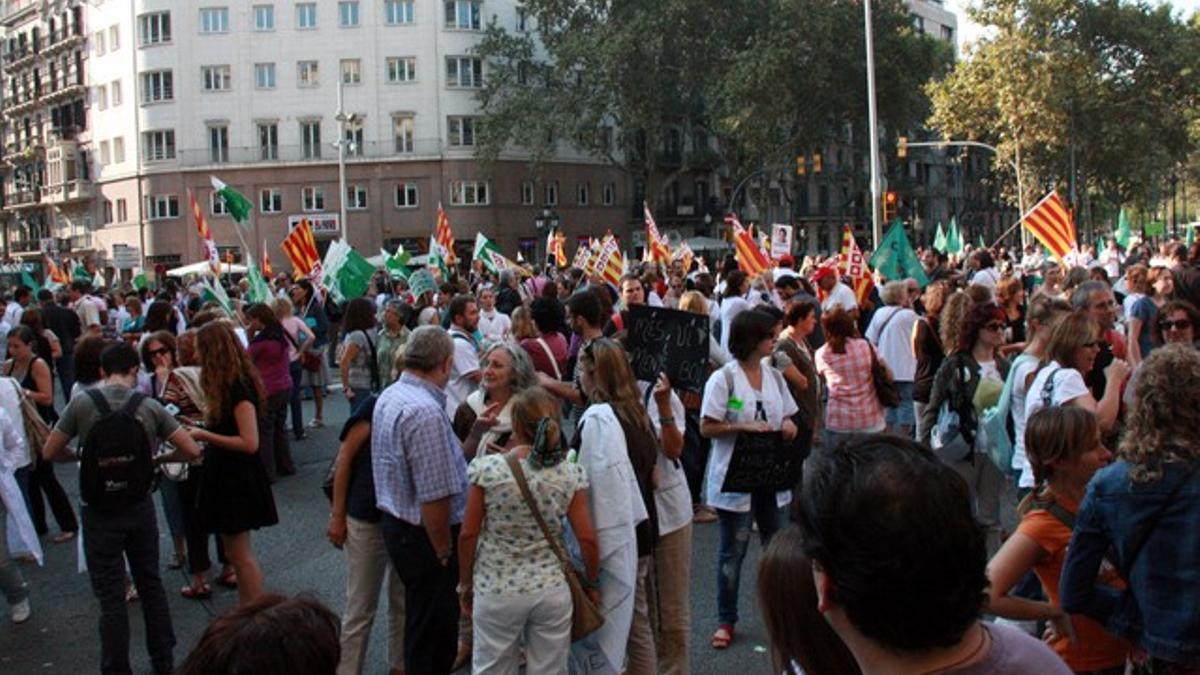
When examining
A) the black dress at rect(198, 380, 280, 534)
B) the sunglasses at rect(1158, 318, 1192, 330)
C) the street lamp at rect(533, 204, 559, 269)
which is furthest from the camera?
the street lamp at rect(533, 204, 559, 269)

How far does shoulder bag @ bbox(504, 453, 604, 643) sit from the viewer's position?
15.0ft

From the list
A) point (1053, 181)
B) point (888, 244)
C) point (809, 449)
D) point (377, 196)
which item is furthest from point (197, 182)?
point (809, 449)

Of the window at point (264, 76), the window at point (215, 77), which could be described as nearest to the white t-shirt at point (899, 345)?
the window at point (264, 76)

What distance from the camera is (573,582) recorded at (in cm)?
466

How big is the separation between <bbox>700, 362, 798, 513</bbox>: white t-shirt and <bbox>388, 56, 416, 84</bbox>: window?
4896 centimetres

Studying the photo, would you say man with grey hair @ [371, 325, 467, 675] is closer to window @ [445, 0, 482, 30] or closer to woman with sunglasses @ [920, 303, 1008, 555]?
woman with sunglasses @ [920, 303, 1008, 555]

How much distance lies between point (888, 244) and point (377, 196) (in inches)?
1574

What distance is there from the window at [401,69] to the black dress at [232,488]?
159ft

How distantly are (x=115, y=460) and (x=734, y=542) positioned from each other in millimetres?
3118

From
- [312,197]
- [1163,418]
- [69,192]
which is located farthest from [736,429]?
[69,192]

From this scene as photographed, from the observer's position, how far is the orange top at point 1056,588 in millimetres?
3721

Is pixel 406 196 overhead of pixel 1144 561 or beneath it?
overhead

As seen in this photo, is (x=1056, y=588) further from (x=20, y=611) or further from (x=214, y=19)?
(x=214, y=19)

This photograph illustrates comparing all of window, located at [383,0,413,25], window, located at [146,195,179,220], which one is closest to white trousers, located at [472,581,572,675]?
window, located at [383,0,413,25]
